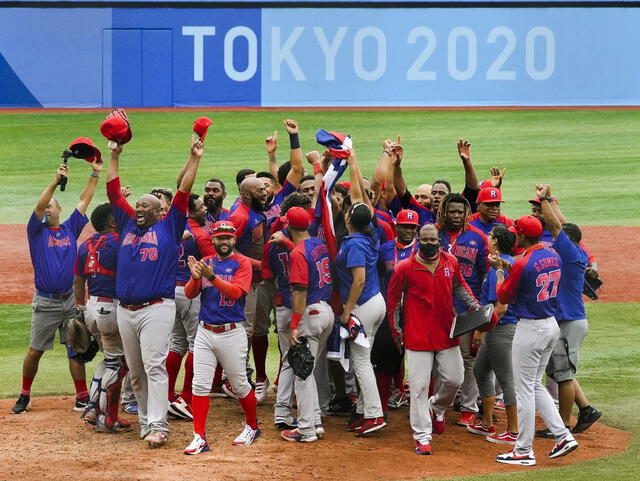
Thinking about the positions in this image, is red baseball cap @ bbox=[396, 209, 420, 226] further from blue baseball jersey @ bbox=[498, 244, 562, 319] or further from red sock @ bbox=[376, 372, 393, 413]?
red sock @ bbox=[376, 372, 393, 413]

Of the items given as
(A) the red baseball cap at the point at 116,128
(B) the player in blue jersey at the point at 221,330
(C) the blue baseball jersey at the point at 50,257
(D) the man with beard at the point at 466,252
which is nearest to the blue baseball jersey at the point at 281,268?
(B) the player in blue jersey at the point at 221,330

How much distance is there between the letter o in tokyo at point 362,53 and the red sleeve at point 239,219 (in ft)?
61.2

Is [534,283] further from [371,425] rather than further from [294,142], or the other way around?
[294,142]

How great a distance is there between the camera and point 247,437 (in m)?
7.50

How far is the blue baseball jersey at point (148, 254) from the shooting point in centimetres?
740

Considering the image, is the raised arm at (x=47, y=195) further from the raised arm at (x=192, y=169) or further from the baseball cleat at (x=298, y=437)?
the baseball cleat at (x=298, y=437)

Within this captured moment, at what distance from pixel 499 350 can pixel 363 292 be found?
1.10 metres

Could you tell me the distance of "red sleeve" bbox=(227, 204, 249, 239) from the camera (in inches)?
330

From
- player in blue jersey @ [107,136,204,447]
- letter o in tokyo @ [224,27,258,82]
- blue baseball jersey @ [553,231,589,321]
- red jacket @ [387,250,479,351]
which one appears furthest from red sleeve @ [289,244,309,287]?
letter o in tokyo @ [224,27,258,82]

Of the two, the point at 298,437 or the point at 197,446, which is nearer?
the point at 197,446

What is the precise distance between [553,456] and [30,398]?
444 cm

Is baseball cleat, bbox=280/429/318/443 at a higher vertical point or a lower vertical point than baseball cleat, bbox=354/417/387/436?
lower

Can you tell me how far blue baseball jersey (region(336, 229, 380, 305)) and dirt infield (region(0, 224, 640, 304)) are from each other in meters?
6.63

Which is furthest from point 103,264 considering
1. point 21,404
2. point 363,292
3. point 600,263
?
point 600,263
